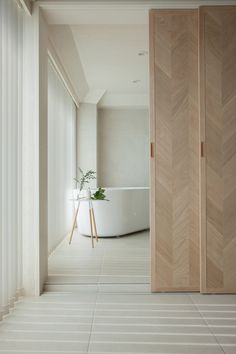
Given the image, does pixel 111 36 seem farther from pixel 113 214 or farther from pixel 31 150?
pixel 113 214

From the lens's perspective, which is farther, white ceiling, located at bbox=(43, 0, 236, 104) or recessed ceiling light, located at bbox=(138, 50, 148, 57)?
recessed ceiling light, located at bbox=(138, 50, 148, 57)

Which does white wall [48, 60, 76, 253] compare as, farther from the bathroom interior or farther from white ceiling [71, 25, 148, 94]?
white ceiling [71, 25, 148, 94]

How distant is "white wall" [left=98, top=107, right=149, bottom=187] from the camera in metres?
7.68

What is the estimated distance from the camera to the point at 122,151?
7695mm

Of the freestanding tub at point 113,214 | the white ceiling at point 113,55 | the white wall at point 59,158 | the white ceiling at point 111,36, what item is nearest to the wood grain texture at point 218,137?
the white ceiling at point 111,36

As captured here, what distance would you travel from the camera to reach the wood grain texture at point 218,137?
2.98 m

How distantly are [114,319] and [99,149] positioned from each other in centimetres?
545

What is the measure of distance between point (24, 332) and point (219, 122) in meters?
2.14

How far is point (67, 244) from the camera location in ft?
16.5

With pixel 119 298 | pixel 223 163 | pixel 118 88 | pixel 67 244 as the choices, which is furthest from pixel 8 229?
pixel 118 88

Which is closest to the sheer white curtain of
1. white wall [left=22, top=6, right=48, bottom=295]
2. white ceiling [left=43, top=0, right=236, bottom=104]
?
white wall [left=22, top=6, right=48, bottom=295]

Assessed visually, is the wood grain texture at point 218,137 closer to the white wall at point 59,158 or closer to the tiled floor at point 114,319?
the tiled floor at point 114,319

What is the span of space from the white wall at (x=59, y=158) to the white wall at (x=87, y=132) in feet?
1.59

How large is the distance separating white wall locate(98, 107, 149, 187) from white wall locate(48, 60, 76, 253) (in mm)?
1096
